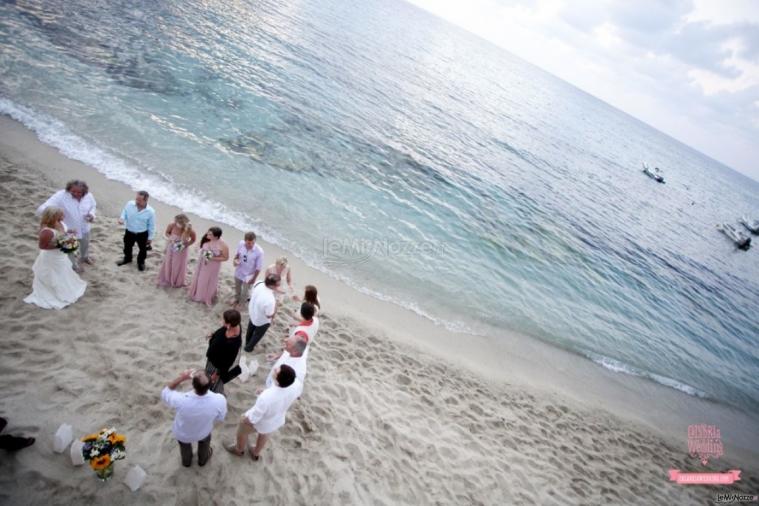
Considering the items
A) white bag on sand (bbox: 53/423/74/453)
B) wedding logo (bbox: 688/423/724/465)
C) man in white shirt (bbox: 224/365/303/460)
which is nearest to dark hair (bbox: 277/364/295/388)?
man in white shirt (bbox: 224/365/303/460)

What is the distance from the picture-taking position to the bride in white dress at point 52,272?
241 inches

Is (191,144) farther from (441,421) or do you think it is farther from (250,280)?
(441,421)

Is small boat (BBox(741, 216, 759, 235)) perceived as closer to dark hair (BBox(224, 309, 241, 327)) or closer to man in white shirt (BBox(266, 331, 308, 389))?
man in white shirt (BBox(266, 331, 308, 389))

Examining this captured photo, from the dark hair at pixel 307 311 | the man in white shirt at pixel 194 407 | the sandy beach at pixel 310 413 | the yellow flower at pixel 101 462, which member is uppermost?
the dark hair at pixel 307 311

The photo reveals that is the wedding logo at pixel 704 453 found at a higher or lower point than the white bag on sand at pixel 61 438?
lower

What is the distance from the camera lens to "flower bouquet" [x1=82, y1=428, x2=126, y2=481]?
408 centimetres

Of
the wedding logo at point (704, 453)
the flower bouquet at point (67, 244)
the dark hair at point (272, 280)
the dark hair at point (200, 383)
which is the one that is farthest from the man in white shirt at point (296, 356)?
the wedding logo at point (704, 453)

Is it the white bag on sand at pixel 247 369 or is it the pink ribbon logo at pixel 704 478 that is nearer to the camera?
the white bag on sand at pixel 247 369

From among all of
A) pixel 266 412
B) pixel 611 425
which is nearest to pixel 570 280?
pixel 611 425

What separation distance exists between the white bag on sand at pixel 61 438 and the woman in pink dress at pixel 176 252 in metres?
3.66

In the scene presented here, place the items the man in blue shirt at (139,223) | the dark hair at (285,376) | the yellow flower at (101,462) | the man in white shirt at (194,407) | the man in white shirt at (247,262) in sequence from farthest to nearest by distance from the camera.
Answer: the man in white shirt at (247,262) < the man in blue shirt at (139,223) < the dark hair at (285,376) < the man in white shirt at (194,407) < the yellow flower at (101,462)

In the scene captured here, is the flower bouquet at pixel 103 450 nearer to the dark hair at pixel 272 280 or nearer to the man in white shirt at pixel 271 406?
the man in white shirt at pixel 271 406

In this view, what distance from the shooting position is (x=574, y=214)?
28109 mm


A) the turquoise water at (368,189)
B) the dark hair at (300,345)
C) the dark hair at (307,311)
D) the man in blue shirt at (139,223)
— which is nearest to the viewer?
the dark hair at (300,345)
